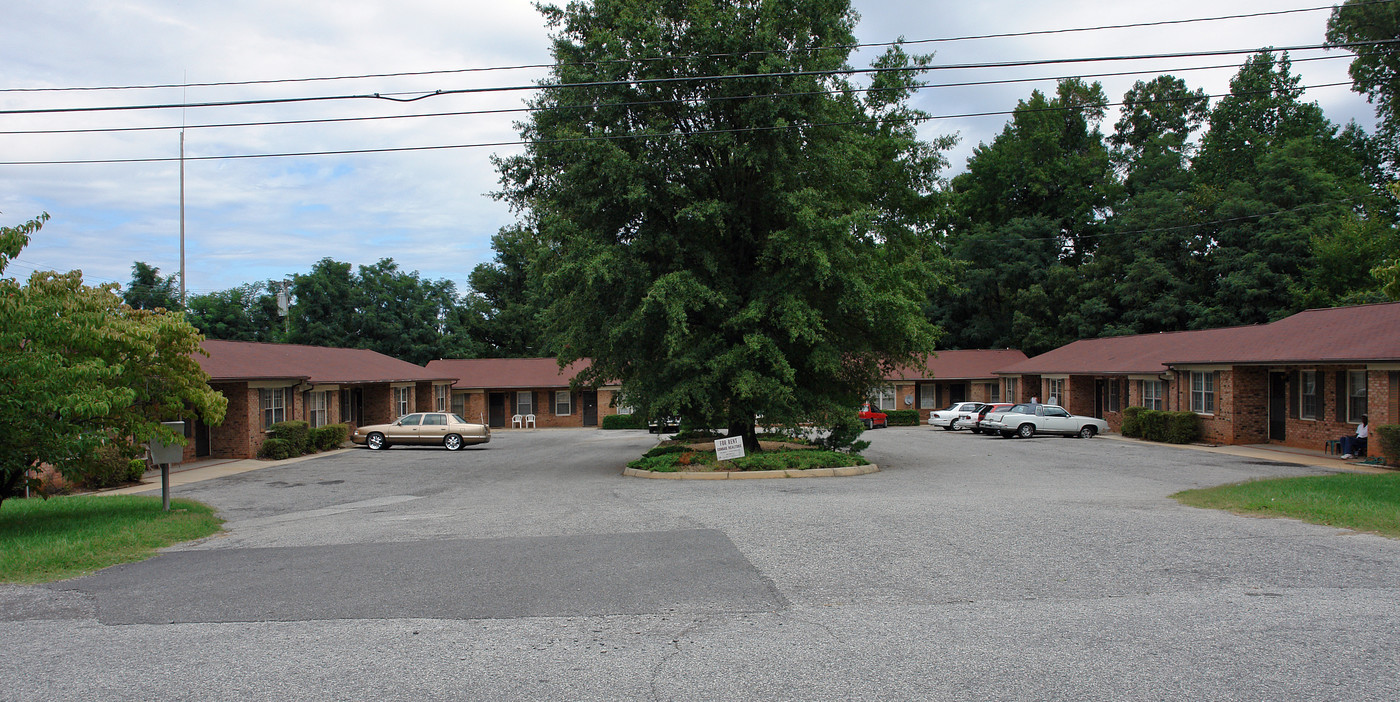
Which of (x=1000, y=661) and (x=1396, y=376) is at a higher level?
(x=1396, y=376)

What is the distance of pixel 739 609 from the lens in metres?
6.87

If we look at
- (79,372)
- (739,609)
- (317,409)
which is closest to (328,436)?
(317,409)

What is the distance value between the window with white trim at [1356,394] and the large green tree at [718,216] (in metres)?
11.7

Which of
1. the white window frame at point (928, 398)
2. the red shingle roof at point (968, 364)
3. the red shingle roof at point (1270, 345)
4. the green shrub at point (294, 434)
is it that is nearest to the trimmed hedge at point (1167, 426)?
the red shingle roof at point (1270, 345)

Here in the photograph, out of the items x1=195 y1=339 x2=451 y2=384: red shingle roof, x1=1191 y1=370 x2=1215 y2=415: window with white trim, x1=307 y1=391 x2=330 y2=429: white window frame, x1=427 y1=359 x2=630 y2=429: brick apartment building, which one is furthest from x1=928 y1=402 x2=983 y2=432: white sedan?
x1=307 y1=391 x2=330 y2=429: white window frame

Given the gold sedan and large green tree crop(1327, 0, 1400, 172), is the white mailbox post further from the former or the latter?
large green tree crop(1327, 0, 1400, 172)

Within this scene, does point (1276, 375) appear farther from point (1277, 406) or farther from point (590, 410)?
point (590, 410)

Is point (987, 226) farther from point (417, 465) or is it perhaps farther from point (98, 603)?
point (98, 603)

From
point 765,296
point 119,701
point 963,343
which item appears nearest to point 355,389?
point 765,296

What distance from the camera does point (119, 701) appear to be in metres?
4.99

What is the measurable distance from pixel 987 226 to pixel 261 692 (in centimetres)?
6058

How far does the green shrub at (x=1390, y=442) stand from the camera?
2027cm

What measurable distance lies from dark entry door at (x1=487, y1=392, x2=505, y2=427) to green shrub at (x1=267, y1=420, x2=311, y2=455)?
20.7 meters

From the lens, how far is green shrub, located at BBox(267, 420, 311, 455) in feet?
88.7
